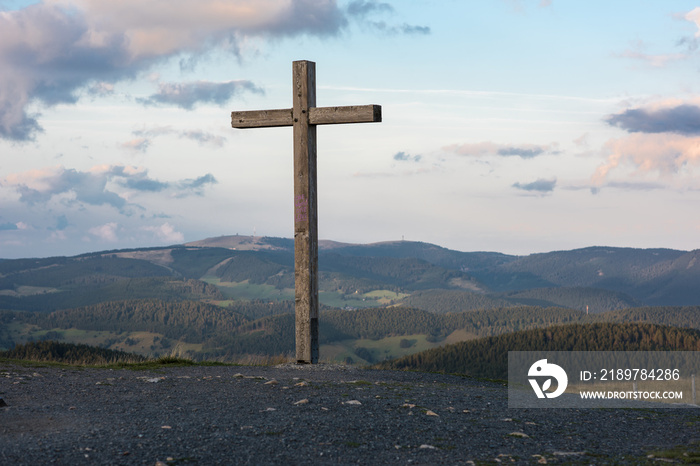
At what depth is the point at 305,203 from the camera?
18969 mm

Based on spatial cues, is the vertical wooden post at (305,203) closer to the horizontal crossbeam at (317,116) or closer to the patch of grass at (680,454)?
the horizontal crossbeam at (317,116)

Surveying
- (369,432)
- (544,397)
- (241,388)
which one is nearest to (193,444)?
(369,432)

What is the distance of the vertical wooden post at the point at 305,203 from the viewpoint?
62.2 ft

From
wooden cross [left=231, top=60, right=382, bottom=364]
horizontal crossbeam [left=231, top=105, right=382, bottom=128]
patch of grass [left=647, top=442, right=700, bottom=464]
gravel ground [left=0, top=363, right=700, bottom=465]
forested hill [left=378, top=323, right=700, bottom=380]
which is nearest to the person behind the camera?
gravel ground [left=0, top=363, right=700, bottom=465]

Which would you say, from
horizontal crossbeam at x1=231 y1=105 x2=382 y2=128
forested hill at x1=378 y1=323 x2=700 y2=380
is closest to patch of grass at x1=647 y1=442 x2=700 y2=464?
horizontal crossbeam at x1=231 y1=105 x2=382 y2=128

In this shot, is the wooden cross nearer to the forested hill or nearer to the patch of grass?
the patch of grass

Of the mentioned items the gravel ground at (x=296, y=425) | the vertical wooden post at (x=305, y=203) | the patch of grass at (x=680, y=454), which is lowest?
the patch of grass at (x=680, y=454)

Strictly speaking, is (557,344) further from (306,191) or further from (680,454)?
(680,454)

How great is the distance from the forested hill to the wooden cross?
A: 118825mm

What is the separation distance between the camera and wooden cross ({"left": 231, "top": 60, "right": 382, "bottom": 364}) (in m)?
18.9

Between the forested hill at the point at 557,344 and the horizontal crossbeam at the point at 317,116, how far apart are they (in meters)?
120

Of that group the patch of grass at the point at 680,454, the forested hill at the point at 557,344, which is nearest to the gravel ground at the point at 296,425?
the patch of grass at the point at 680,454

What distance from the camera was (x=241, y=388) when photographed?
1372 centimetres

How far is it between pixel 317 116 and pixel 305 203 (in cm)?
268
